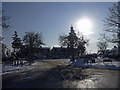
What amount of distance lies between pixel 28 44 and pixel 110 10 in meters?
23.1

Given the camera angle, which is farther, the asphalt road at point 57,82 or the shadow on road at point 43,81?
the shadow on road at point 43,81

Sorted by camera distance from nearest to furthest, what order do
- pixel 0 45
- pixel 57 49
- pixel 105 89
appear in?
pixel 105 89 < pixel 0 45 < pixel 57 49

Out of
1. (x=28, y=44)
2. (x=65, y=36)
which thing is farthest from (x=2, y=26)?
(x=65, y=36)

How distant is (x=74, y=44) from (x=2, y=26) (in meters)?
25.8

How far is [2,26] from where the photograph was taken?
2012 cm

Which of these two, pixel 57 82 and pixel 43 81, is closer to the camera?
pixel 57 82

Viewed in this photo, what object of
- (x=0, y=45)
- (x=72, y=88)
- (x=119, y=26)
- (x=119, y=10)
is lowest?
(x=72, y=88)

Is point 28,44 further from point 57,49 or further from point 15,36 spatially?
point 57,49

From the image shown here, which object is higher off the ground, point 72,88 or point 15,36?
point 15,36

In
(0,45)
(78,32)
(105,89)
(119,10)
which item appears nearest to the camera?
(105,89)

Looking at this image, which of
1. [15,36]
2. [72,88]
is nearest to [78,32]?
[15,36]

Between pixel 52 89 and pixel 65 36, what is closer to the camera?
pixel 52 89

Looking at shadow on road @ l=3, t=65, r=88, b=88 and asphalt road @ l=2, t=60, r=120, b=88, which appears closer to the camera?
asphalt road @ l=2, t=60, r=120, b=88

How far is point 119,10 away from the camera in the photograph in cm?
1947
